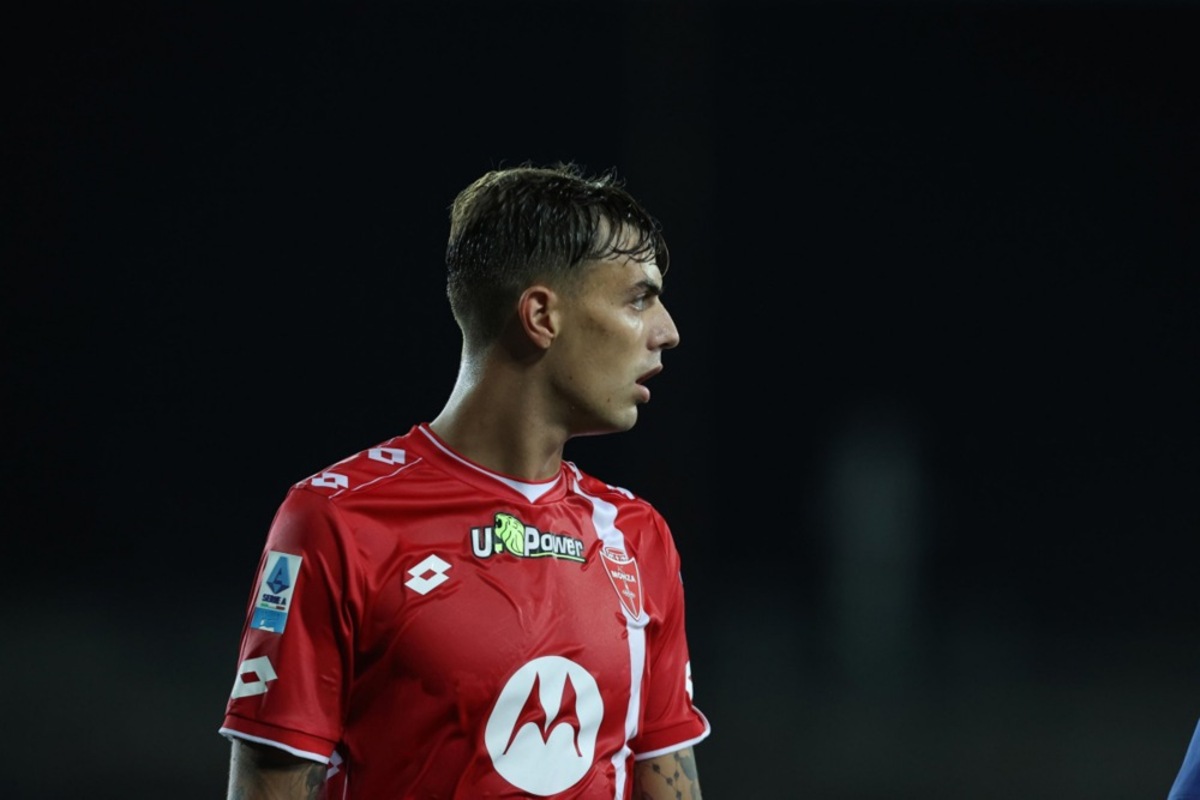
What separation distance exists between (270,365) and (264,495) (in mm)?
639

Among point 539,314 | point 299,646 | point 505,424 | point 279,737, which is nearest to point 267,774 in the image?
point 279,737

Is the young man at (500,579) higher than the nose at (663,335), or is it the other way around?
the nose at (663,335)

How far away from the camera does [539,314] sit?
1.99 metres

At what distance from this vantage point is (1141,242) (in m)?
7.88

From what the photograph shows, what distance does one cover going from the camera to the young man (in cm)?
181

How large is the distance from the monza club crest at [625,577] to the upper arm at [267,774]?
491 millimetres

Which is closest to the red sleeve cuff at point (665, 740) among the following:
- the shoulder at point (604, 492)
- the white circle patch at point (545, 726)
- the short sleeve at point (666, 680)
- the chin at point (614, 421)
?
the short sleeve at point (666, 680)

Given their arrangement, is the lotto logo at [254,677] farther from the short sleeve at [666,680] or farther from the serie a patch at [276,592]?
the short sleeve at [666,680]

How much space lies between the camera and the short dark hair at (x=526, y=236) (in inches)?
78.3

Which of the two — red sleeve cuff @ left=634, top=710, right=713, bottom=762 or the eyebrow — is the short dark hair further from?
red sleeve cuff @ left=634, top=710, right=713, bottom=762

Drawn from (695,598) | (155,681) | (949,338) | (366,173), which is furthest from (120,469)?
(949,338)

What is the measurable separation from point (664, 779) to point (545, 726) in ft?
0.96

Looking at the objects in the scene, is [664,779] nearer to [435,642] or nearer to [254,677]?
[435,642]

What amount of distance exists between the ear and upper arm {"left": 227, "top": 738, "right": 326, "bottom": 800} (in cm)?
63
